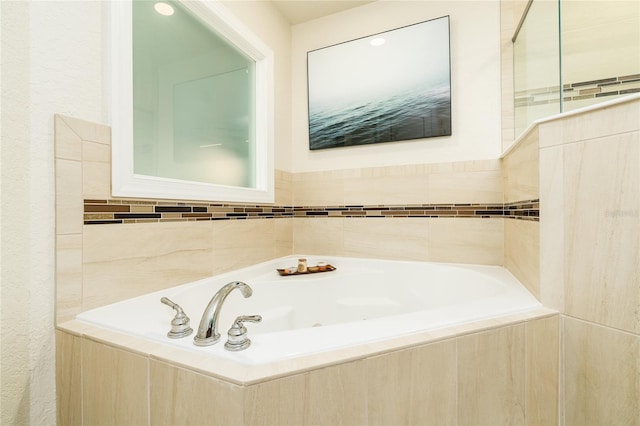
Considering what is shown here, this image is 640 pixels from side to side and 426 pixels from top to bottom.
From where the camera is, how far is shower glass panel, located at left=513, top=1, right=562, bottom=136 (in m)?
1.24

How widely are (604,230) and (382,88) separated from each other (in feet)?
4.74

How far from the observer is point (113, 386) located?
2.22ft

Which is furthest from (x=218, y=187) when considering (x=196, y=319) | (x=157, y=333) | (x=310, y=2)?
(x=310, y=2)

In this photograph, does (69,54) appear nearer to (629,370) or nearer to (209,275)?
(209,275)

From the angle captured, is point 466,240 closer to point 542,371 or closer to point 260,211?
point 542,371

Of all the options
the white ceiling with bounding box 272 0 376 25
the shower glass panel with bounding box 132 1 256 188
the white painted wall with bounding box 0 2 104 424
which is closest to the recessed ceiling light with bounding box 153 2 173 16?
the shower glass panel with bounding box 132 1 256 188

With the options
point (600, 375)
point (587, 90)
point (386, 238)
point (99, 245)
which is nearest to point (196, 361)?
point (99, 245)

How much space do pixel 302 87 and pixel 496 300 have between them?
1.90 metres

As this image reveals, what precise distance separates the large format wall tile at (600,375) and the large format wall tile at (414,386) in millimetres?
488

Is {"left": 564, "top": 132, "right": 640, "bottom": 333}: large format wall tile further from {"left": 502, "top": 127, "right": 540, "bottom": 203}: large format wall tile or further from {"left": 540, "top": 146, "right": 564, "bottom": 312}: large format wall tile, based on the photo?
{"left": 502, "top": 127, "right": 540, "bottom": 203}: large format wall tile

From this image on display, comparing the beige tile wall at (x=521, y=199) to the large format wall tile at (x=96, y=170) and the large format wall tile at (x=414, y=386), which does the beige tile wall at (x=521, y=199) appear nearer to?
the large format wall tile at (x=414, y=386)

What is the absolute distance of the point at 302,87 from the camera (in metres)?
2.11

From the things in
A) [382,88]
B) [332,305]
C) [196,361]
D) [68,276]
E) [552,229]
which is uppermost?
[382,88]

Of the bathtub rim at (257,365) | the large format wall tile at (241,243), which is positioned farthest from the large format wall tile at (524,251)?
the large format wall tile at (241,243)
